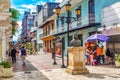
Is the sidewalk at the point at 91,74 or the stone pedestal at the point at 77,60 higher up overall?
the stone pedestal at the point at 77,60

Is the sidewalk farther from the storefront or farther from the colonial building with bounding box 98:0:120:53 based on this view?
the colonial building with bounding box 98:0:120:53

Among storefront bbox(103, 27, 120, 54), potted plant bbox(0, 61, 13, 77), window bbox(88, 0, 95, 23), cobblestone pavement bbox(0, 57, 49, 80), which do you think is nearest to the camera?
potted plant bbox(0, 61, 13, 77)

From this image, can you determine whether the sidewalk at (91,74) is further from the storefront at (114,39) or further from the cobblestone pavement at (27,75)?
the storefront at (114,39)

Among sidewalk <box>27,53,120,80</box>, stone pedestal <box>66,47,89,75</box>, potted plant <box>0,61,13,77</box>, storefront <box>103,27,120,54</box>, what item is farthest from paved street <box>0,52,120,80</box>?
storefront <box>103,27,120,54</box>

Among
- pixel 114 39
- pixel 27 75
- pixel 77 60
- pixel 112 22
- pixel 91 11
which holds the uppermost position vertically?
pixel 91 11

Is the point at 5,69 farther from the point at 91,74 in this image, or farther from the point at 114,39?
the point at 114,39

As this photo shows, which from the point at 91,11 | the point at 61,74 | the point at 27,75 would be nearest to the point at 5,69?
the point at 27,75

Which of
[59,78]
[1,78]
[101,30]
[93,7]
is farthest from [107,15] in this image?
[1,78]

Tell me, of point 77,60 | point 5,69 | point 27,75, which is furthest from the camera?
point 77,60

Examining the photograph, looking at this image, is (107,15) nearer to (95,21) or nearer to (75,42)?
(95,21)

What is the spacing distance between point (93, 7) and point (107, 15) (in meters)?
3.90

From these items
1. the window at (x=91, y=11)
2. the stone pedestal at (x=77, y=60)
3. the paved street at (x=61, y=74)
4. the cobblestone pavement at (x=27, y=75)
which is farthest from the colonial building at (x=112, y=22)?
the cobblestone pavement at (x=27, y=75)

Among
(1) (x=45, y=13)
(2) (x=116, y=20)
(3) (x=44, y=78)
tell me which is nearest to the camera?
(3) (x=44, y=78)

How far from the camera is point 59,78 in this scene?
13.3 m
